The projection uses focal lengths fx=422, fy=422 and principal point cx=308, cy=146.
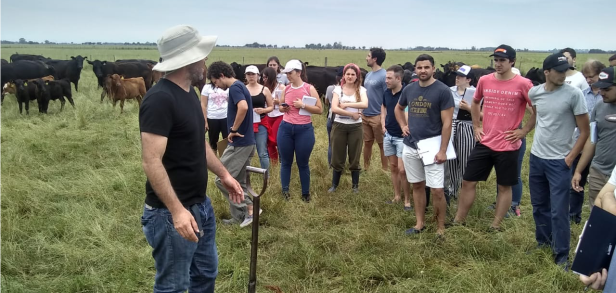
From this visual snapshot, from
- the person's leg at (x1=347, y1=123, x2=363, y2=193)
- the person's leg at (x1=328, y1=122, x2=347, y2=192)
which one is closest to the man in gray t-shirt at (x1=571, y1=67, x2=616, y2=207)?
the person's leg at (x1=347, y1=123, x2=363, y2=193)

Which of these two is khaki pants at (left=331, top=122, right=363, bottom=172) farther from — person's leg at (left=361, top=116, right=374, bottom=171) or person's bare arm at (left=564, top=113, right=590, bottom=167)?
person's bare arm at (left=564, top=113, right=590, bottom=167)

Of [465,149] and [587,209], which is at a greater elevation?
[465,149]

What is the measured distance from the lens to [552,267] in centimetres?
329

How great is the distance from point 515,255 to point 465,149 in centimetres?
151

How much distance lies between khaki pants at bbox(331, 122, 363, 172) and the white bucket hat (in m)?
3.15

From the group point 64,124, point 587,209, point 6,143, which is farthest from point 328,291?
point 64,124

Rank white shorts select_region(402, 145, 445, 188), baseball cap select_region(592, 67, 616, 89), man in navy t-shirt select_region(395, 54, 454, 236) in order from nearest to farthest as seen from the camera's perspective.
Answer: baseball cap select_region(592, 67, 616, 89) < man in navy t-shirt select_region(395, 54, 454, 236) < white shorts select_region(402, 145, 445, 188)

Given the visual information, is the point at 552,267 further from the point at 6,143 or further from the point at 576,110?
the point at 6,143

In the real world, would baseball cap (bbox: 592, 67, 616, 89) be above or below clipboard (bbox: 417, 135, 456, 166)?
above

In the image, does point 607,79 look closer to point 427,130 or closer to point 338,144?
point 427,130

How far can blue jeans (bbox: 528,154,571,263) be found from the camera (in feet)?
11.1

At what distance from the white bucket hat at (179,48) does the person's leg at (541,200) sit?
2893 millimetres

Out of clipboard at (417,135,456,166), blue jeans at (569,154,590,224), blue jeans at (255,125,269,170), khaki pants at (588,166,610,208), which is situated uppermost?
clipboard at (417,135,456,166)

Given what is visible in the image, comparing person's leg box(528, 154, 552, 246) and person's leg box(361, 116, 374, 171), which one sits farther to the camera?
person's leg box(361, 116, 374, 171)
